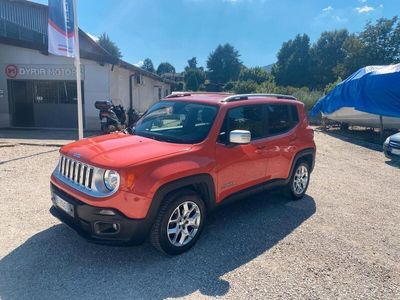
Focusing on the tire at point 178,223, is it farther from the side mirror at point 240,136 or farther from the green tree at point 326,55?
the green tree at point 326,55

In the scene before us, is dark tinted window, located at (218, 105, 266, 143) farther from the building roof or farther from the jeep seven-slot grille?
the building roof

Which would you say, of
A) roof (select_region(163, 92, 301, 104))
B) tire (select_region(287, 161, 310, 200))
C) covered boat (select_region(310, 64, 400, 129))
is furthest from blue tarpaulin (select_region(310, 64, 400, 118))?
roof (select_region(163, 92, 301, 104))

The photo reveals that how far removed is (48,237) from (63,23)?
698 cm

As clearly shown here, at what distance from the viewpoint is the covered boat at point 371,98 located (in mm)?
12039

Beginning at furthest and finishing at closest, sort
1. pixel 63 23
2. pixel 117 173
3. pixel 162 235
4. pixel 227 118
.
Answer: pixel 63 23, pixel 227 118, pixel 162 235, pixel 117 173

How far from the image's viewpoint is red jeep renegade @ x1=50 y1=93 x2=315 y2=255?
9.94ft

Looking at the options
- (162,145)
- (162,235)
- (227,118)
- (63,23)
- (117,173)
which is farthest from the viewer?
(63,23)

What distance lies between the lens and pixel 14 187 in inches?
218

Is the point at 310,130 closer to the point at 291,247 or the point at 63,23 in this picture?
the point at 291,247

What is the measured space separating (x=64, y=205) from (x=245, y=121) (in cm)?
247

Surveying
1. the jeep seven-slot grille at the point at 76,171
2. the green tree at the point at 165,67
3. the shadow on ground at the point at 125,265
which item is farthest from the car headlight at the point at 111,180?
the green tree at the point at 165,67

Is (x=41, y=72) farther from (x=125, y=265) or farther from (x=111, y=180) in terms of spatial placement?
(x=125, y=265)

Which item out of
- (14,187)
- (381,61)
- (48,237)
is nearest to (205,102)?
(48,237)

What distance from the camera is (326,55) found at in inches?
2175
